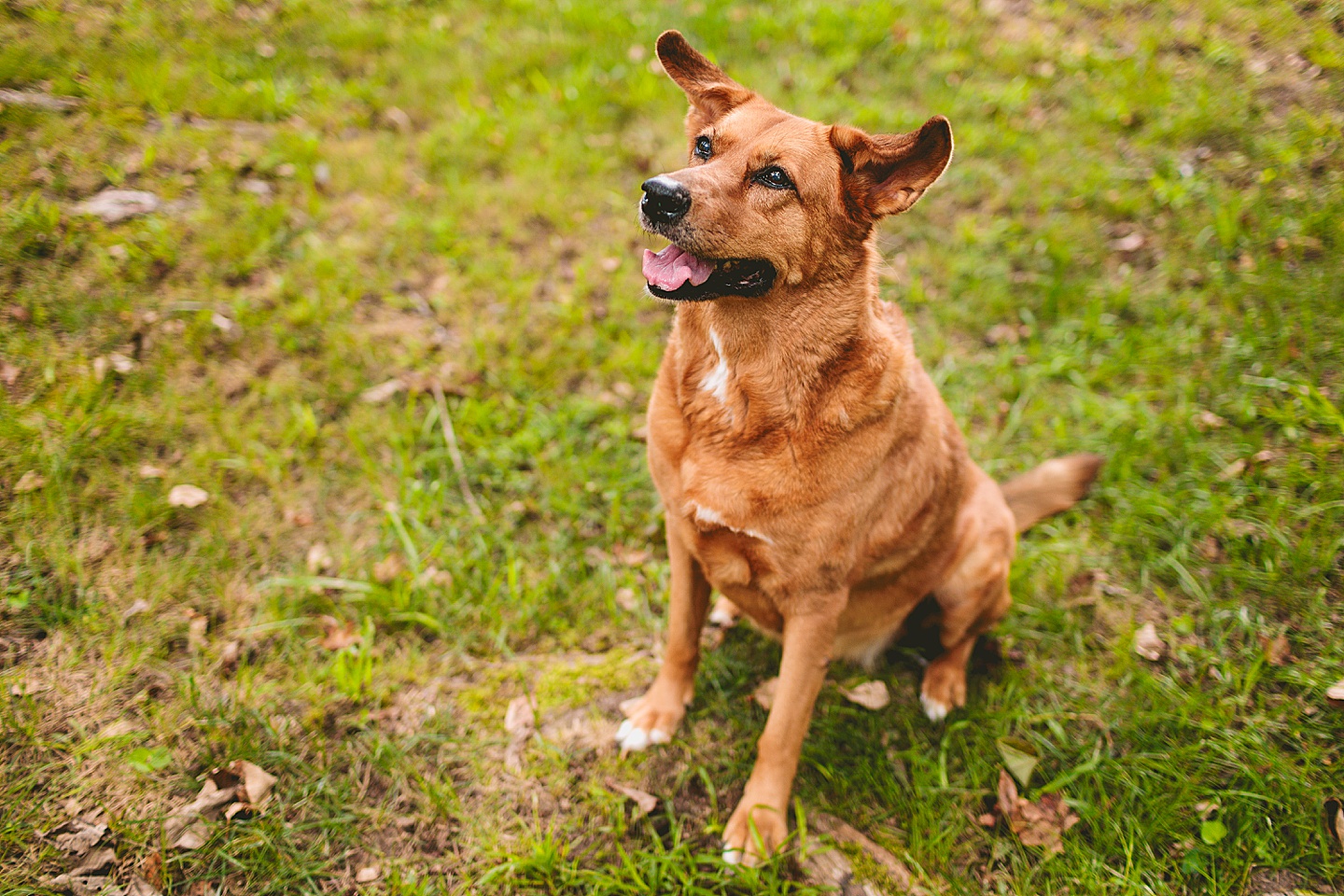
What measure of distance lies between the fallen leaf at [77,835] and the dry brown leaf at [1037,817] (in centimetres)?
327

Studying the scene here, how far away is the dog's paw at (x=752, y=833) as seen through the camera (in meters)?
2.64

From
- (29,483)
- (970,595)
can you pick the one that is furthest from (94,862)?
(970,595)

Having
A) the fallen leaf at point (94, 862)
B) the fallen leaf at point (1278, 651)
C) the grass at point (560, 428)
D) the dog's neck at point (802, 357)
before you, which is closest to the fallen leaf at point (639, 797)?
the grass at point (560, 428)

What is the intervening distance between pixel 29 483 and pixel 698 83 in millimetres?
3401

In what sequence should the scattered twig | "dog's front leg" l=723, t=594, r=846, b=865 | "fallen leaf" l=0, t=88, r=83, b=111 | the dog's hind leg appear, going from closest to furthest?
"dog's front leg" l=723, t=594, r=846, b=865
the dog's hind leg
the scattered twig
"fallen leaf" l=0, t=88, r=83, b=111

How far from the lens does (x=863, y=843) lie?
2752 mm

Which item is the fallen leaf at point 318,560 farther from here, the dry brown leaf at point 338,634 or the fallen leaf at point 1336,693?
the fallen leaf at point 1336,693

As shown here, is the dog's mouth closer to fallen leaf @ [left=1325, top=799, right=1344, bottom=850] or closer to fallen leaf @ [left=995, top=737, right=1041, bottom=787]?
fallen leaf @ [left=995, top=737, right=1041, bottom=787]

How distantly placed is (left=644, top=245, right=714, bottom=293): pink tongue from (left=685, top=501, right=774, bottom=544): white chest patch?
723 millimetres

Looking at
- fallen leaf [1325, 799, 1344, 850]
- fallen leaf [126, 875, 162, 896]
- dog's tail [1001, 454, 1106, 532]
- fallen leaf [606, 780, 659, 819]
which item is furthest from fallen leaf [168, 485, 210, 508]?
fallen leaf [1325, 799, 1344, 850]

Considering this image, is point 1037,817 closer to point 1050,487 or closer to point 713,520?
point 1050,487

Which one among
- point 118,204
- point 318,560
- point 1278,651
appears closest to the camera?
point 1278,651

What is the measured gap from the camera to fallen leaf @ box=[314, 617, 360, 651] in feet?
10.4

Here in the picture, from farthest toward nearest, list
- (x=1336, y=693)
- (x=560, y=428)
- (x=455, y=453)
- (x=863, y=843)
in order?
(x=560, y=428) → (x=455, y=453) → (x=1336, y=693) → (x=863, y=843)
